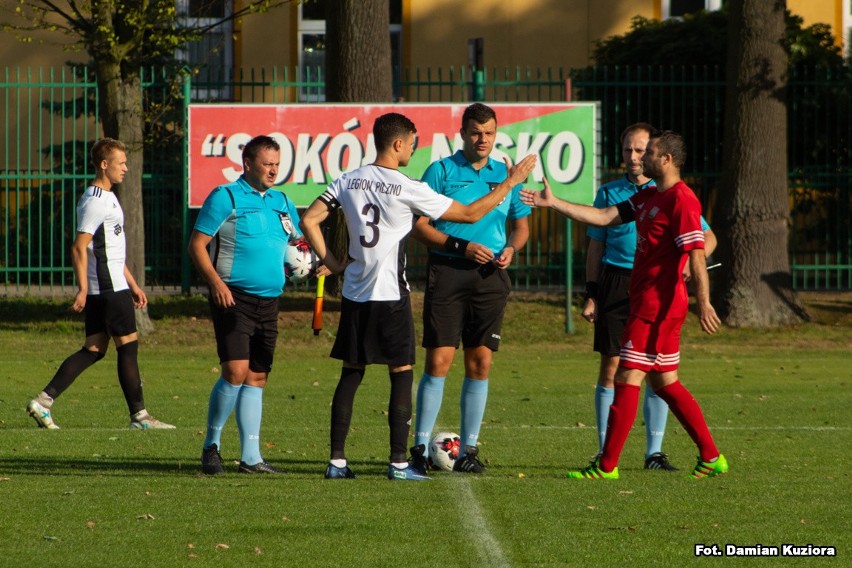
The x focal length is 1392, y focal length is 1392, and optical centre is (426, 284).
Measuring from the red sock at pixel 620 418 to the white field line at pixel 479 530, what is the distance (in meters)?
0.82

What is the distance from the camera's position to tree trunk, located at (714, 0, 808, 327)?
61.6 feet

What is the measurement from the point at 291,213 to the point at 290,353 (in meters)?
8.52

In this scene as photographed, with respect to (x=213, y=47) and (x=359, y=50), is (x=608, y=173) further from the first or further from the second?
(x=213, y=47)

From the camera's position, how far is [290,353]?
54.8ft

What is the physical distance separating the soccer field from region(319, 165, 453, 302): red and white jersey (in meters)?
1.12

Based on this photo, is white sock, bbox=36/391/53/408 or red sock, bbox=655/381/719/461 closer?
red sock, bbox=655/381/719/461

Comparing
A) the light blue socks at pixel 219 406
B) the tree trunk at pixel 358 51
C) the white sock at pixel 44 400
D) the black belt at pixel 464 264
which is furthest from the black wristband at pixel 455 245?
the tree trunk at pixel 358 51

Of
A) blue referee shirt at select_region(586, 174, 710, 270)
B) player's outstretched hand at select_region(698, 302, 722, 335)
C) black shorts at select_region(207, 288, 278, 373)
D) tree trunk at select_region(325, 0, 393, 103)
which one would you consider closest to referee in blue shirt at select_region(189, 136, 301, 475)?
black shorts at select_region(207, 288, 278, 373)

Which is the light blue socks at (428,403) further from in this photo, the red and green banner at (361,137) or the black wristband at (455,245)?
the red and green banner at (361,137)

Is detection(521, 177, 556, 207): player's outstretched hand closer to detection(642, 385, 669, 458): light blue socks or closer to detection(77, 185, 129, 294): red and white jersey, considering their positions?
detection(642, 385, 669, 458): light blue socks

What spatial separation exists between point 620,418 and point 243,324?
2197 millimetres

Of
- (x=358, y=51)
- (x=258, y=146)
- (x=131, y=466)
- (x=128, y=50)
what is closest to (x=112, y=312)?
(x=131, y=466)

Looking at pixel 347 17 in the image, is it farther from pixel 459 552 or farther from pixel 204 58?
pixel 459 552

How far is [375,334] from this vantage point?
300 inches
